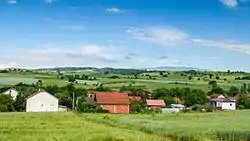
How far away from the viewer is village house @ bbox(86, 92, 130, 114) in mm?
95000

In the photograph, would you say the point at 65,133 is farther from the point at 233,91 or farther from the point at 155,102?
the point at 233,91

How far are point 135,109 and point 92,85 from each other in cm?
3557

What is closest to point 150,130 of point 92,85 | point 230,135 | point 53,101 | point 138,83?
point 230,135

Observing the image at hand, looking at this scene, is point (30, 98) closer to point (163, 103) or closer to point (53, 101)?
point (53, 101)

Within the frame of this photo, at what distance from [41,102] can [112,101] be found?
46.1ft

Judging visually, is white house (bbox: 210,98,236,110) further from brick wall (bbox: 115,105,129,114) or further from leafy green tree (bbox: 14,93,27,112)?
leafy green tree (bbox: 14,93,27,112)

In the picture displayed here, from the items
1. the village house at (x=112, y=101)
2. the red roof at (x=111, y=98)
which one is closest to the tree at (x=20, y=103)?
the village house at (x=112, y=101)

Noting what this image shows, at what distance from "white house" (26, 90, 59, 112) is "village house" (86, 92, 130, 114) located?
6.95 metres

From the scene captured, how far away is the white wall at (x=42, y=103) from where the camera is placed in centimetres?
9170

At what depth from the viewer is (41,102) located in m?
93.9

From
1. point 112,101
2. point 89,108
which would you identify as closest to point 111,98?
point 112,101

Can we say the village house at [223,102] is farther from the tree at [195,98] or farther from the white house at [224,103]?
the tree at [195,98]

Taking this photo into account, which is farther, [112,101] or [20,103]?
[112,101]

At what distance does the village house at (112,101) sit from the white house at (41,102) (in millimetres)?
6946
